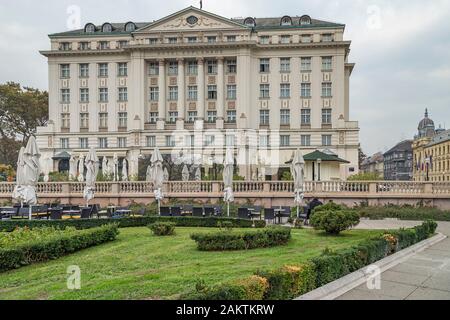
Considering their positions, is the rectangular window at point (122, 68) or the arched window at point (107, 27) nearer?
the rectangular window at point (122, 68)

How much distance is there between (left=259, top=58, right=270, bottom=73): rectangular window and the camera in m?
58.5

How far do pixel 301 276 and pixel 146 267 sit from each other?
477 centimetres

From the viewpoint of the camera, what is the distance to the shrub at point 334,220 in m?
15.6

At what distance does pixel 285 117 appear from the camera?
5803 cm

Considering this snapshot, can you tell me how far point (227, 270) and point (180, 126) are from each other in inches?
1899

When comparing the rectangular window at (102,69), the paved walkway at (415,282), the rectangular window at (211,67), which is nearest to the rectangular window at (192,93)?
the rectangular window at (211,67)

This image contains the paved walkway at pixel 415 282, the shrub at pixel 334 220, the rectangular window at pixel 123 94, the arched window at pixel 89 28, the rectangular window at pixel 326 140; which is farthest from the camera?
the arched window at pixel 89 28

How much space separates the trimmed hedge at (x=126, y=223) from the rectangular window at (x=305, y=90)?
136ft

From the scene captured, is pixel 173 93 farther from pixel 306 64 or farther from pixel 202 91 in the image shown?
pixel 306 64

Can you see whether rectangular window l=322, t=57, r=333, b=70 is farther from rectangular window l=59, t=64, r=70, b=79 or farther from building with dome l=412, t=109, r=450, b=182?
building with dome l=412, t=109, r=450, b=182

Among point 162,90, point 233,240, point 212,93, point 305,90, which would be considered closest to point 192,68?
point 212,93

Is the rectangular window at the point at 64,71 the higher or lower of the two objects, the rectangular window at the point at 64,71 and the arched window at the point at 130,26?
the lower

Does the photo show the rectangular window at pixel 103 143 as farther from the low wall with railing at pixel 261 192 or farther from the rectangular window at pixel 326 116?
the rectangular window at pixel 326 116

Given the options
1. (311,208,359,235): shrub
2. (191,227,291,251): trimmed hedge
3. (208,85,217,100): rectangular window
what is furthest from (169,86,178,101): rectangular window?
(191,227,291,251): trimmed hedge
